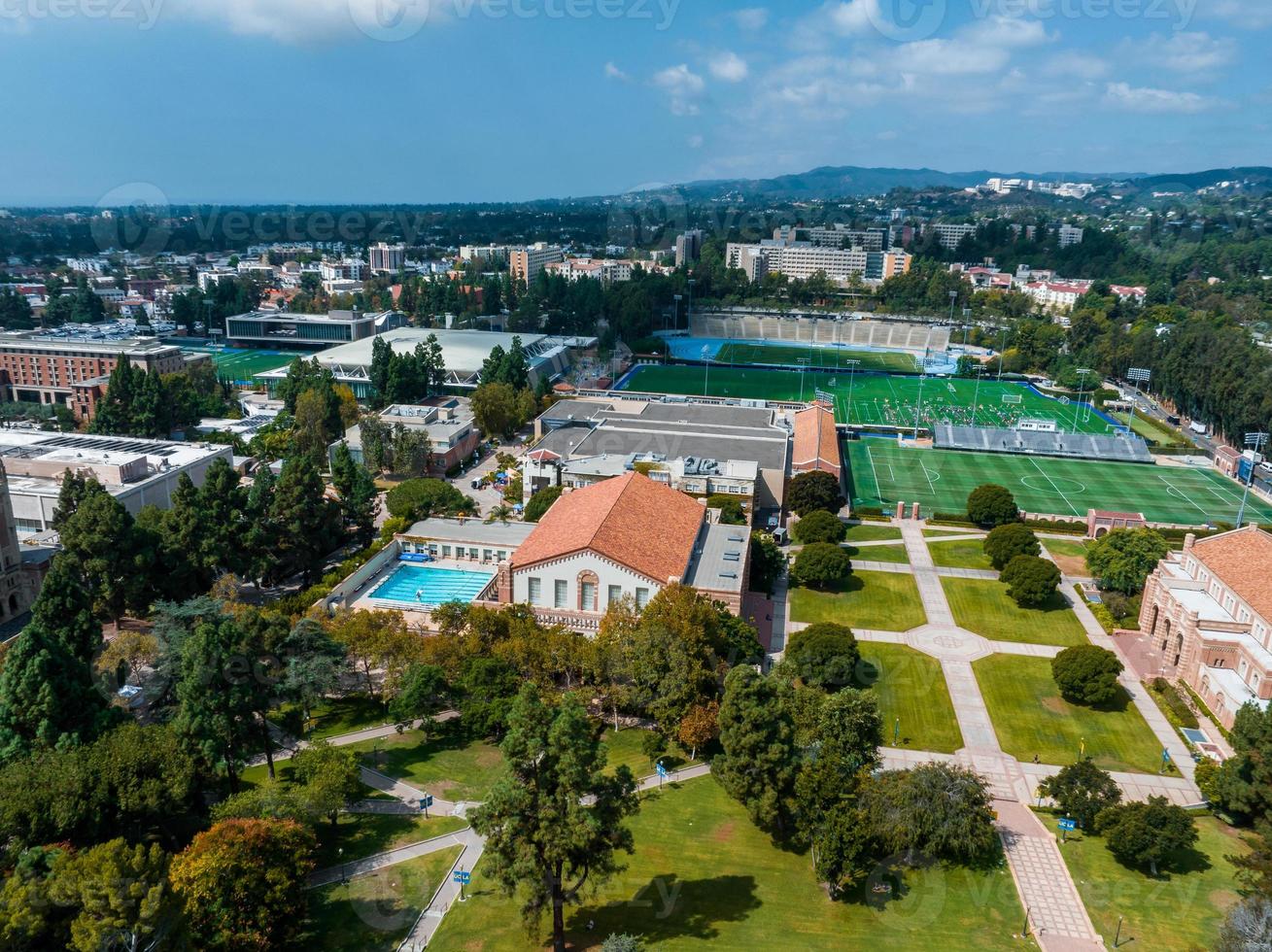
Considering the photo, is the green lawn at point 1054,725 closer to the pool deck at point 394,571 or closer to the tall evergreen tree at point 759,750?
the tall evergreen tree at point 759,750

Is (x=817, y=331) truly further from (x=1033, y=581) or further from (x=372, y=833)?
(x=372, y=833)

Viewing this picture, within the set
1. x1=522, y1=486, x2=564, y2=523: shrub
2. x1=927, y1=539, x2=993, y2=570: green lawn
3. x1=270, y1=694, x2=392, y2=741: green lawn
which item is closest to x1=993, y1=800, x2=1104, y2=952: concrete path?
x1=270, y1=694, x2=392, y2=741: green lawn

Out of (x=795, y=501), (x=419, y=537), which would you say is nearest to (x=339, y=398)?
(x=419, y=537)

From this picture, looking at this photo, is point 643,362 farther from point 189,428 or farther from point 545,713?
point 545,713

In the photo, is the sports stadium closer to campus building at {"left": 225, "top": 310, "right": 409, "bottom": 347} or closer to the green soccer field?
the green soccer field

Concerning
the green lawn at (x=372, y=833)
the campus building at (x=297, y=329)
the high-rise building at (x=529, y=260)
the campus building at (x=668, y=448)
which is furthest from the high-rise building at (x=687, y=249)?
the green lawn at (x=372, y=833)
